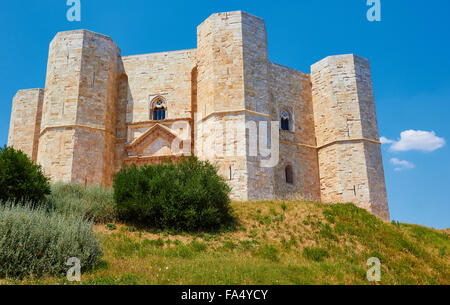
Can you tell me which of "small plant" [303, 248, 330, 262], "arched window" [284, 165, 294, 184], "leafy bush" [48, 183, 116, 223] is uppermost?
"arched window" [284, 165, 294, 184]

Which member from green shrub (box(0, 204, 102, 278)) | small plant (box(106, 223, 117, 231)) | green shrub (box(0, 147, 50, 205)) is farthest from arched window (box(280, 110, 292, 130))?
green shrub (box(0, 204, 102, 278))

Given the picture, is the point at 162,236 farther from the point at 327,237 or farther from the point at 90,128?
the point at 90,128

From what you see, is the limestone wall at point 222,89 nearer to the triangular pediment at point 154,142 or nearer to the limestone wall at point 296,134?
the triangular pediment at point 154,142

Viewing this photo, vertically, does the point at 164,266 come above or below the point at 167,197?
below

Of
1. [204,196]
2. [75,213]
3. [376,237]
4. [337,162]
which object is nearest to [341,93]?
[337,162]

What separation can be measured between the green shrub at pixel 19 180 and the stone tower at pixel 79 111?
5.56 metres

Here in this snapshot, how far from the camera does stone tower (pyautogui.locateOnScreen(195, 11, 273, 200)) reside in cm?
1474

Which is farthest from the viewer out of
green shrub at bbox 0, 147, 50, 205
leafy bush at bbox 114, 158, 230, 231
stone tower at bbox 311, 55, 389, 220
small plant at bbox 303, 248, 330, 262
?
stone tower at bbox 311, 55, 389, 220

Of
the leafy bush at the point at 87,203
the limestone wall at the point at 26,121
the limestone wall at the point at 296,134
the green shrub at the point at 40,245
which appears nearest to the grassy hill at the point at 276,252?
the green shrub at the point at 40,245

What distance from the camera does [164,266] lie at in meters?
6.98

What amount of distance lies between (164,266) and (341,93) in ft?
47.0

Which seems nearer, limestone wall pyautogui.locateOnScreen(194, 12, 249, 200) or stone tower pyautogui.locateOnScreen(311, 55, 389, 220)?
limestone wall pyautogui.locateOnScreen(194, 12, 249, 200)

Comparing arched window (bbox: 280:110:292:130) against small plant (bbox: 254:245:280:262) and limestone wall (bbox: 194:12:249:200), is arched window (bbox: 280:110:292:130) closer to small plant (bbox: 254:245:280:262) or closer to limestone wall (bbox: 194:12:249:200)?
limestone wall (bbox: 194:12:249:200)

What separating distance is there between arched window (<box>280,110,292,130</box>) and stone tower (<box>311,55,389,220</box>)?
5.02 ft
